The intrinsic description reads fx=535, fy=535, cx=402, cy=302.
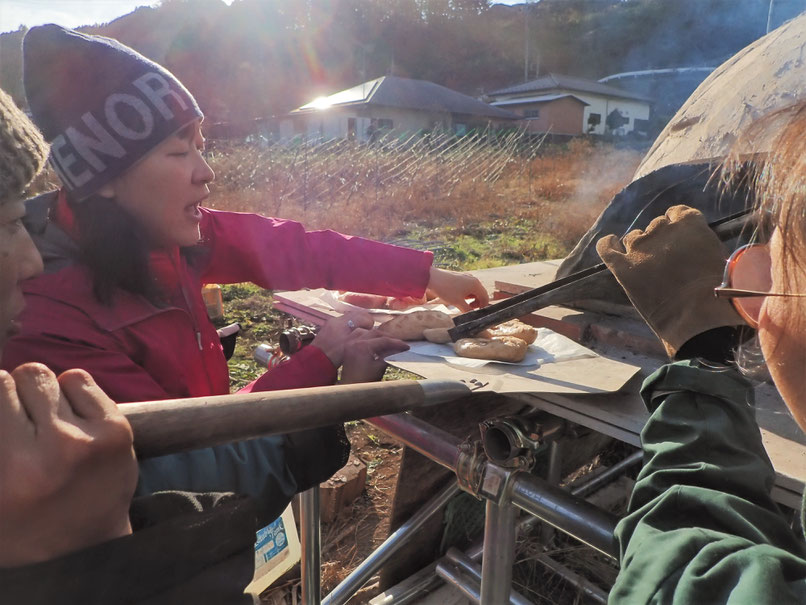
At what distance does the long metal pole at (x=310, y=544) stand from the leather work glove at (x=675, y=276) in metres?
1.09

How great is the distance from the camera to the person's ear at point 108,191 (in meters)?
1.34

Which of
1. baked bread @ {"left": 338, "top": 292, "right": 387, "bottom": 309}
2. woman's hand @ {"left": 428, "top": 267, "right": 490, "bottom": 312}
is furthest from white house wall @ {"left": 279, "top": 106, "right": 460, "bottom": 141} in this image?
woman's hand @ {"left": 428, "top": 267, "right": 490, "bottom": 312}

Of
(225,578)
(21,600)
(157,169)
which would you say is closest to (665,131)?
(157,169)

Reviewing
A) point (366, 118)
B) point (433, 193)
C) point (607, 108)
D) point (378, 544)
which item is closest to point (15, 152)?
point (378, 544)

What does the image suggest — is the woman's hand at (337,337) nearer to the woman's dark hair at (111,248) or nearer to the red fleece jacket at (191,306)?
the red fleece jacket at (191,306)

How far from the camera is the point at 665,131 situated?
214cm

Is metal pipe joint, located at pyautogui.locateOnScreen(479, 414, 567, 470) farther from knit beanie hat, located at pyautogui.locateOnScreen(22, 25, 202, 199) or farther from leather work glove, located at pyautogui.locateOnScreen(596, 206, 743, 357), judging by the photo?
knit beanie hat, located at pyautogui.locateOnScreen(22, 25, 202, 199)

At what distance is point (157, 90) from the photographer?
133 centimetres

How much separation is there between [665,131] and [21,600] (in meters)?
2.37

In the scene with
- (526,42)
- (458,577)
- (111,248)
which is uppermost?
(526,42)

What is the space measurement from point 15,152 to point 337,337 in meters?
0.80

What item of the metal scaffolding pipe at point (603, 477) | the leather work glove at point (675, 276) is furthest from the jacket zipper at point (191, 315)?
the metal scaffolding pipe at point (603, 477)

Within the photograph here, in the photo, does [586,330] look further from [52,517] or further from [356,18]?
[356,18]

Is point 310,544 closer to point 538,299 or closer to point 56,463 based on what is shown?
point 538,299
